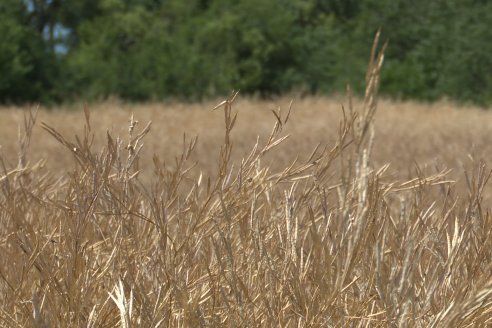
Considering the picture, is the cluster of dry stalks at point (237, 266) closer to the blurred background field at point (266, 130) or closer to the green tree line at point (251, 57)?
the blurred background field at point (266, 130)

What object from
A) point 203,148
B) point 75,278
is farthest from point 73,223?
point 203,148

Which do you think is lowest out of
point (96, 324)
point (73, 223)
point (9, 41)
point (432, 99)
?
point (432, 99)

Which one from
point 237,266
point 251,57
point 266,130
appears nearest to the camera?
point 237,266

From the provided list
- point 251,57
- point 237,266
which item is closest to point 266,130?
point 251,57

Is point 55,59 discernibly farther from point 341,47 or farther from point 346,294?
point 346,294

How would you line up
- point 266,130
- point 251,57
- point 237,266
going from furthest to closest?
point 251,57 → point 266,130 → point 237,266

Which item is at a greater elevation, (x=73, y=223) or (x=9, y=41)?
(x=73, y=223)

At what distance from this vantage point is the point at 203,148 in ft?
41.1

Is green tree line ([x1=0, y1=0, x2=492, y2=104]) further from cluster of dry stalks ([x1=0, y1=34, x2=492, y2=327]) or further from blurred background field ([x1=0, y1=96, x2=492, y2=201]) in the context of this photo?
cluster of dry stalks ([x1=0, y1=34, x2=492, y2=327])

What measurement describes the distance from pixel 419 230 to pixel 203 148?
36.8 feet

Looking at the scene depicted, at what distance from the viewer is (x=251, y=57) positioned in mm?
22484

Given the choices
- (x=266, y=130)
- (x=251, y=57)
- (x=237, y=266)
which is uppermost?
(x=237, y=266)

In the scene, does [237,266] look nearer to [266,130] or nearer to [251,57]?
[266,130]

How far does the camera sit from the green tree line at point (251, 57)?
21391 millimetres
